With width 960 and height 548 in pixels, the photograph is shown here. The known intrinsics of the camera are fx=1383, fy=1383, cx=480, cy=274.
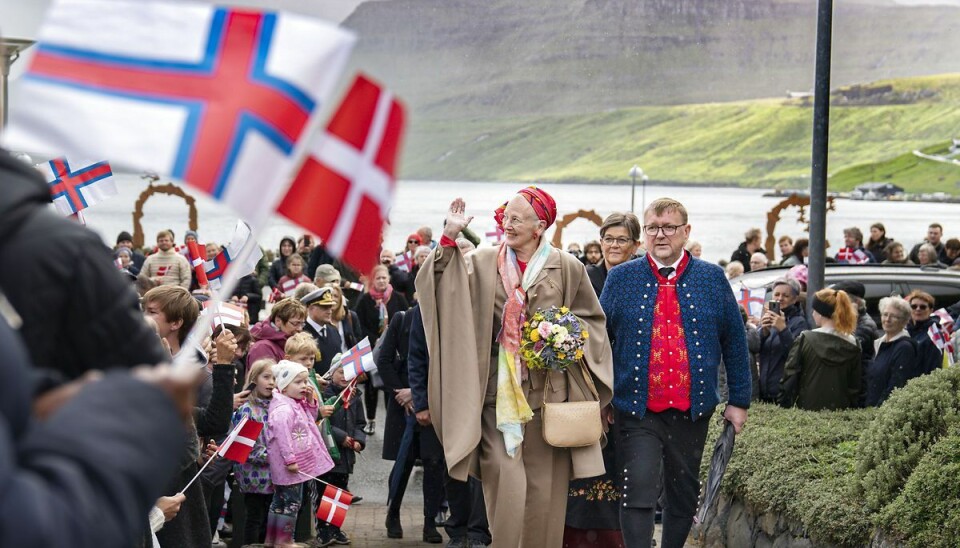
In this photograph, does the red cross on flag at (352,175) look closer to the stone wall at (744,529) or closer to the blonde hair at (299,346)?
the stone wall at (744,529)

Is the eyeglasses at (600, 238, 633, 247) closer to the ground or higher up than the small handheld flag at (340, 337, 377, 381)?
higher up

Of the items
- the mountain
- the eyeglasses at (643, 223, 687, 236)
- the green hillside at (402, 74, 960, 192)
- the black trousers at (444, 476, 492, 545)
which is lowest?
the black trousers at (444, 476, 492, 545)

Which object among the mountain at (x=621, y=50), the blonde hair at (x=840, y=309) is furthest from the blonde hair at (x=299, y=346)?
the mountain at (x=621, y=50)

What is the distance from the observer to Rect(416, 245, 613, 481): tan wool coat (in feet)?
23.2

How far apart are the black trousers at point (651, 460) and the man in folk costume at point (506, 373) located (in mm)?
180

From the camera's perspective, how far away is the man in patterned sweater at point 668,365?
280 inches

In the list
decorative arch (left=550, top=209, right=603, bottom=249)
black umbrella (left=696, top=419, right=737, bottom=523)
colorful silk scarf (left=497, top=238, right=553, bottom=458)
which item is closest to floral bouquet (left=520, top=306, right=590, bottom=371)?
colorful silk scarf (left=497, top=238, right=553, bottom=458)

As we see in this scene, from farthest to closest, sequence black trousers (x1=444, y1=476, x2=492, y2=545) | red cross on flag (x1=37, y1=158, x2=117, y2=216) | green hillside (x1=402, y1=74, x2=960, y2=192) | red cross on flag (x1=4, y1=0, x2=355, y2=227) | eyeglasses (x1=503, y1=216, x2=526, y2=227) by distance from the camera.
Result: green hillside (x1=402, y1=74, x2=960, y2=192), black trousers (x1=444, y1=476, x2=492, y2=545), red cross on flag (x1=37, y1=158, x2=117, y2=216), eyeglasses (x1=503, y1=216, x2=526, y2=227), red cross on flag (x1=4, y1=0, x2=355, y2=227)

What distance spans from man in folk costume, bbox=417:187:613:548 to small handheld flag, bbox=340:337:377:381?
6.03ft

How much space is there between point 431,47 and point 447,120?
27.0 ft

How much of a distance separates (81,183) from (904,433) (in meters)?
4.72

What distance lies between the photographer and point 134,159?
234 cm

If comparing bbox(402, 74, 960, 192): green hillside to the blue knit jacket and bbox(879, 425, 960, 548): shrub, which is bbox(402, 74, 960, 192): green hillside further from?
bbox(879, 425, 960, 548): shrub

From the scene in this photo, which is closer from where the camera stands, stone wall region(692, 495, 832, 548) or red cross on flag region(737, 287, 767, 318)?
stone wall region(692, 495, 832, 548)
